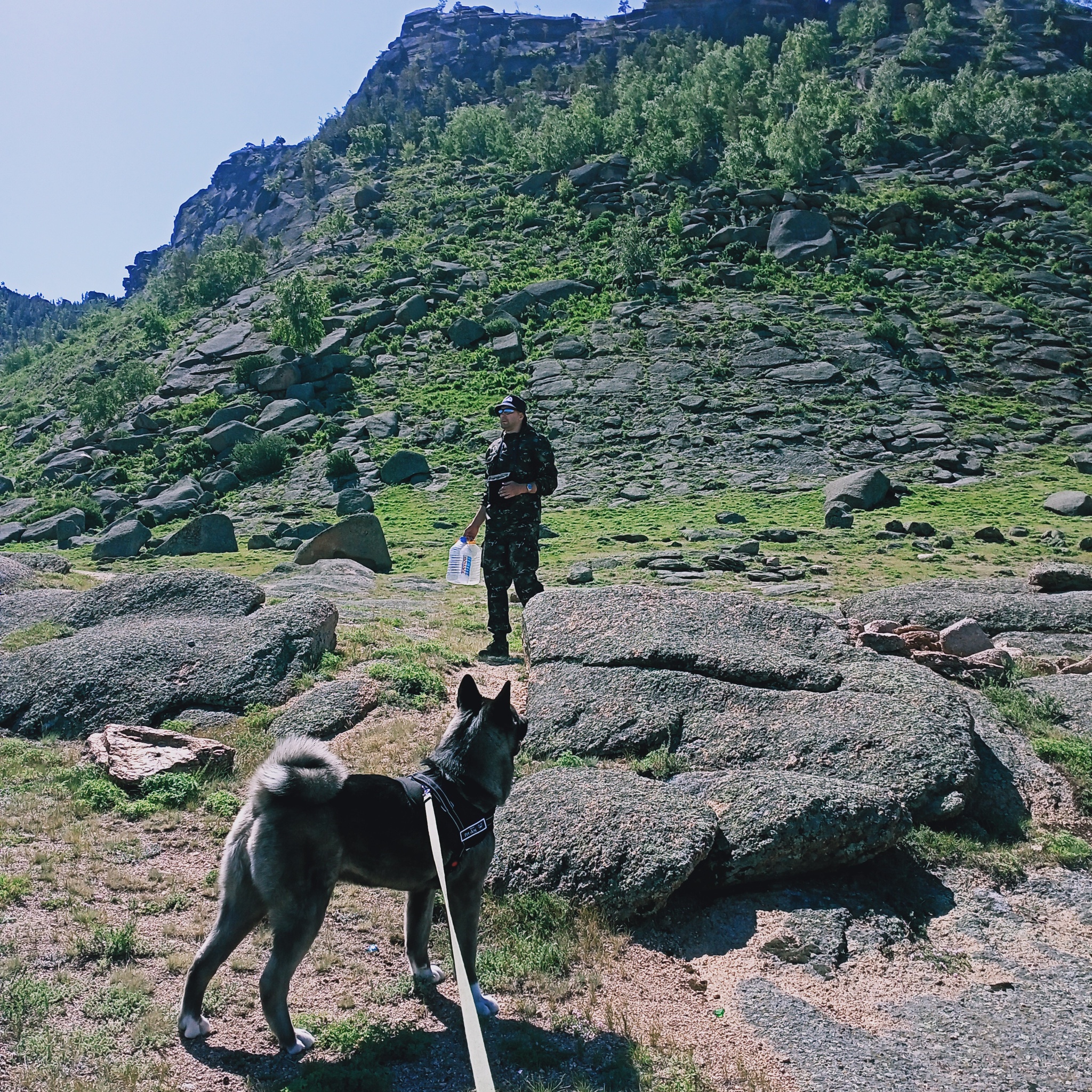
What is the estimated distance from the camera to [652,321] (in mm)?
38562

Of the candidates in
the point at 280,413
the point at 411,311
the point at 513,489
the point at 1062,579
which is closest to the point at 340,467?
the point at 280,413

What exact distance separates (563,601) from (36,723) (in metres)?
4.66

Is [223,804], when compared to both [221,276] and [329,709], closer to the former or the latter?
[329,709]

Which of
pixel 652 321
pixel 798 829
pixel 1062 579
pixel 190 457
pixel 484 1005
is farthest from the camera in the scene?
pixel 652 321

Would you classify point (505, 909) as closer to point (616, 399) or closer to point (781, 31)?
point (616, 399)

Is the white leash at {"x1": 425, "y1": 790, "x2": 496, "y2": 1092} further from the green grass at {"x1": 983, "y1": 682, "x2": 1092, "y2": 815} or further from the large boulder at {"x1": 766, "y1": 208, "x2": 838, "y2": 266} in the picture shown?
the large boulder at {"x1": 766, "y1": 208, "x2": 838, "y2": 266}

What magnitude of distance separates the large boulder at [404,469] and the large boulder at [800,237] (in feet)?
68.6

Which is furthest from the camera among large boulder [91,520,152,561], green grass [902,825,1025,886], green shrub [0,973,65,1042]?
large boulder [91,520,152,561]

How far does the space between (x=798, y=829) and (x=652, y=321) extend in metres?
34.9

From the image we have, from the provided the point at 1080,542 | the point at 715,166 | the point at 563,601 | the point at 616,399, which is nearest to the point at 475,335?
the point at 616,399

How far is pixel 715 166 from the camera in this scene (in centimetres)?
5294

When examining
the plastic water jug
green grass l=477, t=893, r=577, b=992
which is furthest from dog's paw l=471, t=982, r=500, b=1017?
the plastic water jug

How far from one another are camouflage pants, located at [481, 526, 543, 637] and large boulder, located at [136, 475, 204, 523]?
2260 cm

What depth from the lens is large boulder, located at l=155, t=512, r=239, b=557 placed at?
22.8 m
